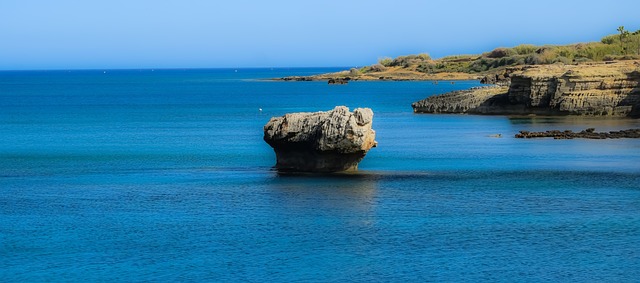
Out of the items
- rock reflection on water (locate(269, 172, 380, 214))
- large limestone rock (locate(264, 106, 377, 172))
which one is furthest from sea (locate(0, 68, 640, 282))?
large limestone rock (locate(264, 106, 377, 172))

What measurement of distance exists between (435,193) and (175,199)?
11.3 metres

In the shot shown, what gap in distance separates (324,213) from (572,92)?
5987 centimetres

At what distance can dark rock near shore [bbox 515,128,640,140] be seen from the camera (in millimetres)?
71750

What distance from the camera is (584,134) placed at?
240ft

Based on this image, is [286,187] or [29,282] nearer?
[29,282]

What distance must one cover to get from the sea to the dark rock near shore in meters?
2.60

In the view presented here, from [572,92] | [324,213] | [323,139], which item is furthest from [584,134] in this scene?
[324,213]

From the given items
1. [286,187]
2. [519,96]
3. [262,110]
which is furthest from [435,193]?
[262,110]

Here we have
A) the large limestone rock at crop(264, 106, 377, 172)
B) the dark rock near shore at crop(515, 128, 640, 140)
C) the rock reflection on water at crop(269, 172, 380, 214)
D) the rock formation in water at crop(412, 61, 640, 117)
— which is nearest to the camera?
the rock reflection on water at crop(269, 172, 380, 214)

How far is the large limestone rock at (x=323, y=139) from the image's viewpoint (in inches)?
1893

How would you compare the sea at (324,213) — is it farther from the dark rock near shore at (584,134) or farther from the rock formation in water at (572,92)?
the rock formation in water at (572,92)

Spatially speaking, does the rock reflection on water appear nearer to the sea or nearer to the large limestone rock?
the sea

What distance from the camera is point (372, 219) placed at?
37.9 m

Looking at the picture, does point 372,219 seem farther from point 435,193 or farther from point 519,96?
point 519,96
